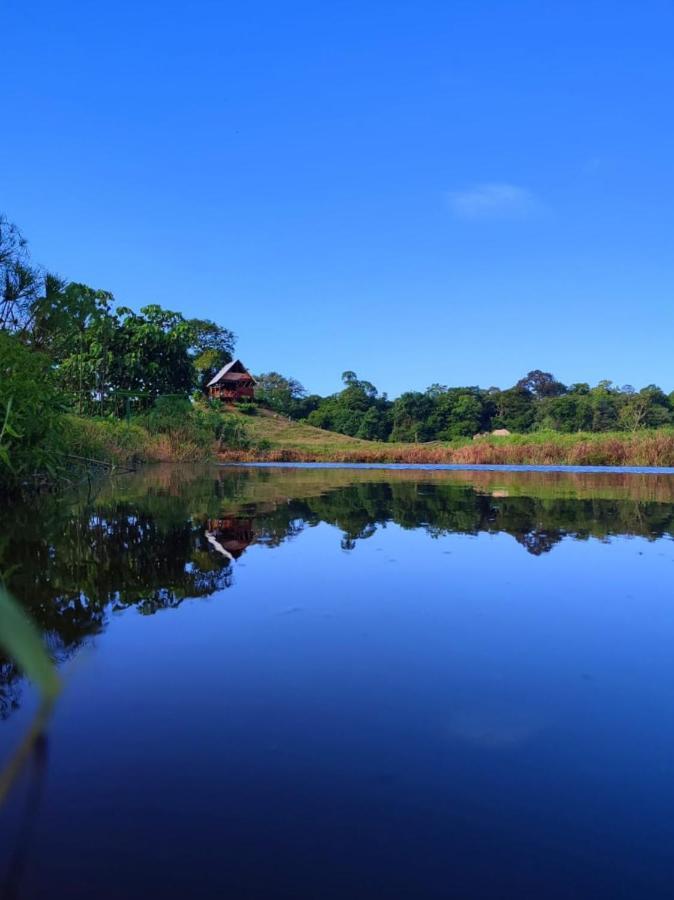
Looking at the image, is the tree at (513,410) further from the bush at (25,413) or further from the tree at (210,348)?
the bush at (25,413)

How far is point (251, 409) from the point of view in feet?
176

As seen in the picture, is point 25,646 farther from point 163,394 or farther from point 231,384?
point 231,384

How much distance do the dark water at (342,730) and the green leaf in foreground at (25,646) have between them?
0.13m

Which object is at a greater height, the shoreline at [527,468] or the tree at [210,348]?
the tree at [210,348]

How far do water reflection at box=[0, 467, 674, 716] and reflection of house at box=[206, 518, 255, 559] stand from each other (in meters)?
0.02

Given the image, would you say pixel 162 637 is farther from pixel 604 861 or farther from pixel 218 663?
pixel 604 861

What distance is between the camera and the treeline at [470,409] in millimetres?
52138

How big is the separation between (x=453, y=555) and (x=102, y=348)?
33.1 metres

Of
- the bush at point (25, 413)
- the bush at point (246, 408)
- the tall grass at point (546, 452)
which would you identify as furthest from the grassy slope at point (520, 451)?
the bush at point (25, 413)

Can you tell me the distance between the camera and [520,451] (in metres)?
30.4

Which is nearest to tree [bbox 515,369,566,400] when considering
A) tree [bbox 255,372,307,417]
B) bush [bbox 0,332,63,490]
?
tree [bbox 255,372,307,417]

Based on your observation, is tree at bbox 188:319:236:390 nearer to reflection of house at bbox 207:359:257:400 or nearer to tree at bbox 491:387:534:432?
reflection of house at bbox 207:359:257:400

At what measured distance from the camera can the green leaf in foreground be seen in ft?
1.30

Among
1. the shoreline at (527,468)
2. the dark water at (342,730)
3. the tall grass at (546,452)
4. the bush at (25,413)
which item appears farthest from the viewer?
the tall grass at (546,452)
